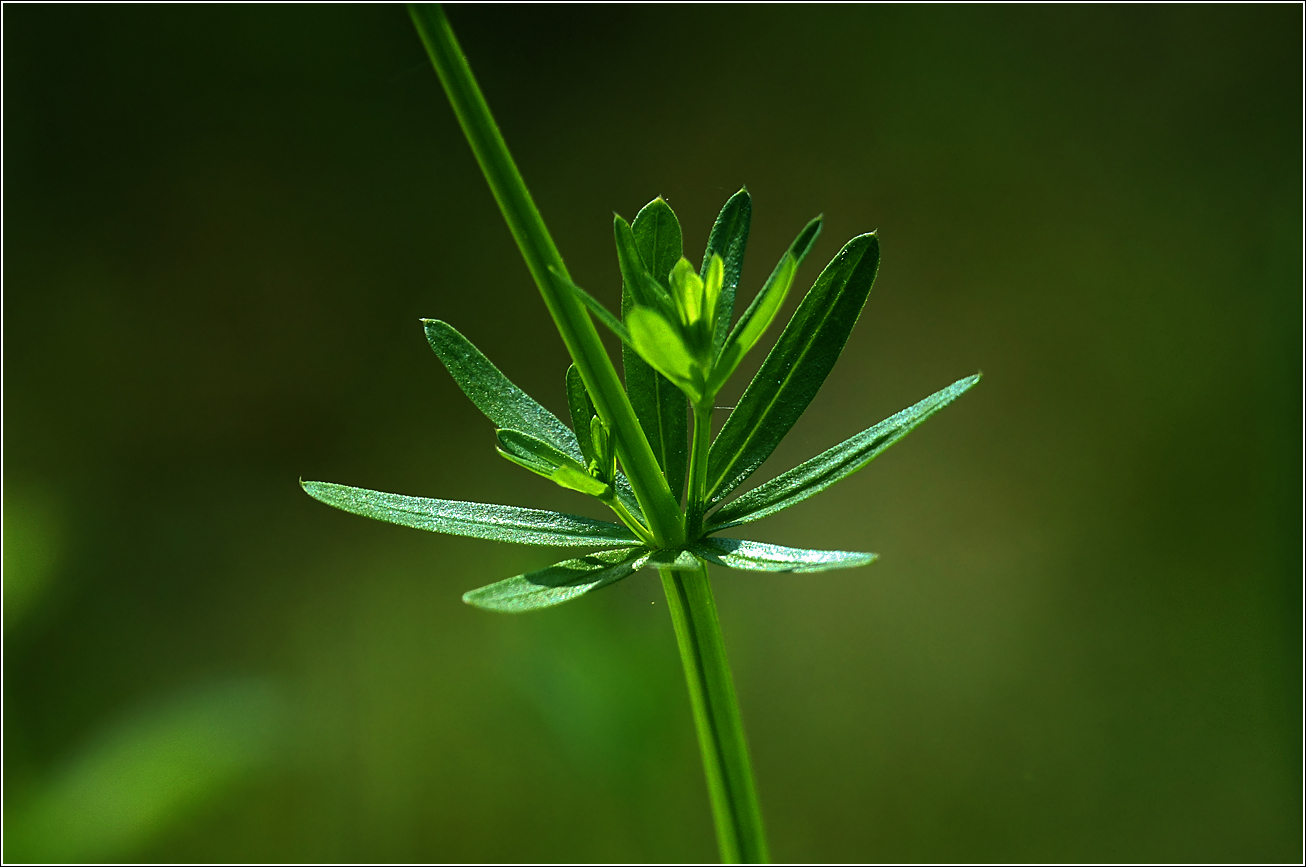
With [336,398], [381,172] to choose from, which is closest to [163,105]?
[381,172]

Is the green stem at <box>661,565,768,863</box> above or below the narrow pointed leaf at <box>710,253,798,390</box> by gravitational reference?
below

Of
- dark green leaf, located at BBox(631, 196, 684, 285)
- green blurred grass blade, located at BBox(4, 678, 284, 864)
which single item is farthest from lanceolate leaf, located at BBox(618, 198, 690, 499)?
green blurred grass blade, located at BBox(4, 678, 284, 864)

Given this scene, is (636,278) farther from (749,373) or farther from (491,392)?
(749,373)

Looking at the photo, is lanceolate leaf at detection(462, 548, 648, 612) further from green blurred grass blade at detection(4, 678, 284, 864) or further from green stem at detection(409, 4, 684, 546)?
green blurred grass blade at detection(4, 678, 284, 864)

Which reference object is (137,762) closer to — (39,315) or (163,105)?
(39,315)

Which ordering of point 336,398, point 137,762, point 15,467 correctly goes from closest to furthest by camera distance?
1. point 137,762
2. point 15,467
3. point 336,398

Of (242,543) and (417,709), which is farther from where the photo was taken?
(242,543)
